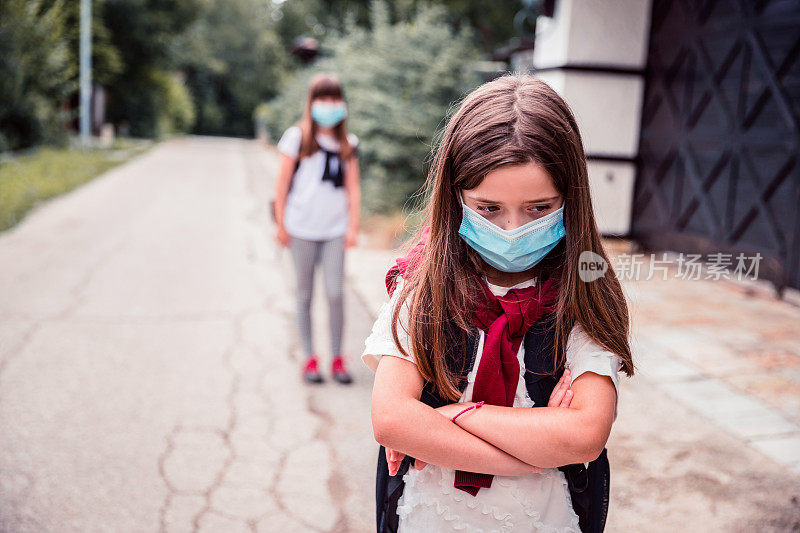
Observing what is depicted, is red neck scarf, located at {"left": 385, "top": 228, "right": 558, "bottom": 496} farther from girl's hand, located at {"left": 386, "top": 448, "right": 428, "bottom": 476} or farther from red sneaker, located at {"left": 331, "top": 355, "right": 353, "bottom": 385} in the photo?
red sneaker, located at {"left": 331, "top": 355, "right": 353, "bottom": 385}

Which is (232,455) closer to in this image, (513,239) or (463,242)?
(463,242)

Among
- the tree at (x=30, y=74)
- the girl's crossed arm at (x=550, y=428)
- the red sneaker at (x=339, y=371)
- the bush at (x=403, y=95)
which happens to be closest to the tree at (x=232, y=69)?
the tree at (x=30, y=74)

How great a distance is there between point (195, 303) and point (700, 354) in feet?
14.1

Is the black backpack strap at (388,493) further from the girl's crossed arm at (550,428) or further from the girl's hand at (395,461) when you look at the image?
the girl's crossed arm at (550,428)

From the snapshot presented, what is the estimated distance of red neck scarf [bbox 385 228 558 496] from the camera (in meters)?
1.48

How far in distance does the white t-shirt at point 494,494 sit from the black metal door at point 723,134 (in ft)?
19.3

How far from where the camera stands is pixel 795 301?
21.2 feet

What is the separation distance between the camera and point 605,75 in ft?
28.2

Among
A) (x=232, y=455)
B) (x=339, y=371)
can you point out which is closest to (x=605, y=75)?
(x=339, y=371)

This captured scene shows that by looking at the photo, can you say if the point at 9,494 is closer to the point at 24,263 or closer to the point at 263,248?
the point at 24,263

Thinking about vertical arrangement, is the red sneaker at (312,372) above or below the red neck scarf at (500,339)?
below

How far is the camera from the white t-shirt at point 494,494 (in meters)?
1.53

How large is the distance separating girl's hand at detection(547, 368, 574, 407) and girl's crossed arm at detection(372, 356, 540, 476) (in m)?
0.14

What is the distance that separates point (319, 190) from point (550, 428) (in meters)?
3.14
